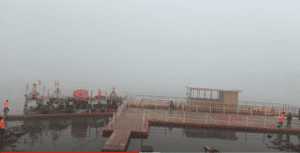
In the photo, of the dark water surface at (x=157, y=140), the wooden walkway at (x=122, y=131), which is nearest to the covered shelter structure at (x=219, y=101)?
the dark water surface at (x=157, y=140)

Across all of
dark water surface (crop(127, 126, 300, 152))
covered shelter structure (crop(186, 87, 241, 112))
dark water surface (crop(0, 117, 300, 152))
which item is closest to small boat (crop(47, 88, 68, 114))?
dark water surface (crop(0, 117, 300, 152))

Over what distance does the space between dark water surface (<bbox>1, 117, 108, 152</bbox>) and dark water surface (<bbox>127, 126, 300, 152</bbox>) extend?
10.6 feet

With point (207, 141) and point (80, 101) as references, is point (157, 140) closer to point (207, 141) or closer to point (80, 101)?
point (207, 141)

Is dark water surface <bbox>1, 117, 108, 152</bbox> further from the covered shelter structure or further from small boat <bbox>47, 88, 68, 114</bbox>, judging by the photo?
the covered shelter structure

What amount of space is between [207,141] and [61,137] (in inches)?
455

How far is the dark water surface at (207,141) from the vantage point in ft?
40.1

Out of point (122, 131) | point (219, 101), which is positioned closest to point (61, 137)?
point (122, 131)

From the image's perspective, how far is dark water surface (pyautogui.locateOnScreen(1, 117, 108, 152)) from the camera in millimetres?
11211

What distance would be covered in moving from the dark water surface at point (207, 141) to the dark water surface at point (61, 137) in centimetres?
324

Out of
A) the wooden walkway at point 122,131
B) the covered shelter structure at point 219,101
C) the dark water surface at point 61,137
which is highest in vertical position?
the covered shelter structure at point 219,101

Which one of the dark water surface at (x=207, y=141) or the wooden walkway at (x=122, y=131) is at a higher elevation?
the wooden walkway at (x=122, y=131)

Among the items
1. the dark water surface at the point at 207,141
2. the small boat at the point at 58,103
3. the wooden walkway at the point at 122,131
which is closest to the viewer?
the wooden walkway at the point at 122,131

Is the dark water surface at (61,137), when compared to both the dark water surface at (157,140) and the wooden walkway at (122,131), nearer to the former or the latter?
the dark water surface at (157,140)

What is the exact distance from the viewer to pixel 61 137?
523 inches
